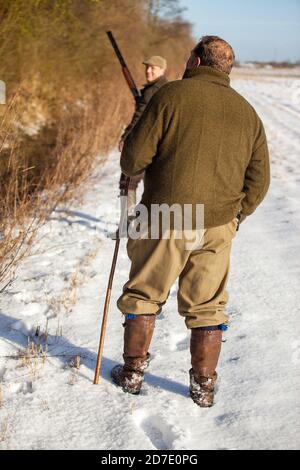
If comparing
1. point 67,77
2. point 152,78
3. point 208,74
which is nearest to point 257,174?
point 208,74

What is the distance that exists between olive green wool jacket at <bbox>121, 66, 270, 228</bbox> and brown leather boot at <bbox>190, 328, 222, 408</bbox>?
55cm

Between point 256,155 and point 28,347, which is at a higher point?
point 256,155

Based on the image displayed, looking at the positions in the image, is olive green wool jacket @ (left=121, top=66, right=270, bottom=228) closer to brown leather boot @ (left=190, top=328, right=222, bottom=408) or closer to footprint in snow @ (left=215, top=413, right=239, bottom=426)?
brown leather boot @ (left=190, top=328, right=222, bottom=408)

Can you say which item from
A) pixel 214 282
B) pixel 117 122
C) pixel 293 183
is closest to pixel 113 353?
pixel 214 282

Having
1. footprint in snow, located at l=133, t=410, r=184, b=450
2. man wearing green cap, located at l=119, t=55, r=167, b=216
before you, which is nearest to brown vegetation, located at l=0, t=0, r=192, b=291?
man wearing green cap, located at l=119, t=55, r=167, b=216

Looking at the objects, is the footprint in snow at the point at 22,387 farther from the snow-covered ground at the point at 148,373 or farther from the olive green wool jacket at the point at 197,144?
the olive green wool jacket at the point at 197,144

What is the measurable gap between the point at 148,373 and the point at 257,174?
4.05ft

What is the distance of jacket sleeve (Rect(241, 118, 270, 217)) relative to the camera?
7.90ft

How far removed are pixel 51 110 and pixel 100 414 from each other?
1281cm

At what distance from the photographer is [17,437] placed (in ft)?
7.20

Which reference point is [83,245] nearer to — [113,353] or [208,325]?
[113,353]

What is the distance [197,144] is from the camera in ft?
7.32

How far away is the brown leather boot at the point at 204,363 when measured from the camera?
2.48m

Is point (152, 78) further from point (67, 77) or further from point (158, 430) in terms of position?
point (67, 77)
